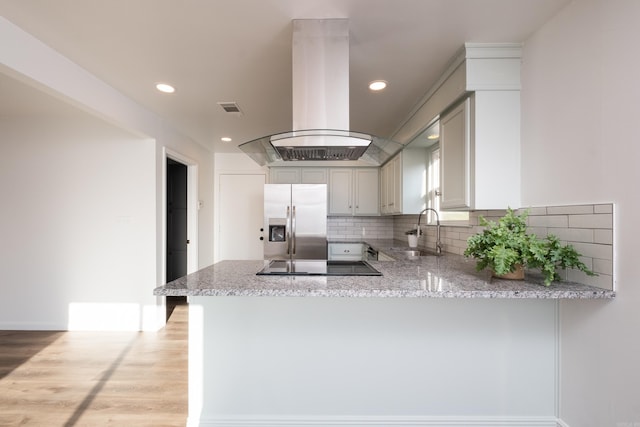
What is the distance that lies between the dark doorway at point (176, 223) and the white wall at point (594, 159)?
14.3ft

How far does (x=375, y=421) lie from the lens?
1.58m

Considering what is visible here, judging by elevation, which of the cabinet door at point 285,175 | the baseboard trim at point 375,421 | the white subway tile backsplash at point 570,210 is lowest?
the baseboard trim at point 375,421

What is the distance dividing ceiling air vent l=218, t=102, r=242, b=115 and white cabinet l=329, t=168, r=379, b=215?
192cm

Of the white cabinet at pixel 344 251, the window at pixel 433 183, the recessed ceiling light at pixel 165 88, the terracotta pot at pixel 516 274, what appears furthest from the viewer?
the white cabinet at pixel 344 251

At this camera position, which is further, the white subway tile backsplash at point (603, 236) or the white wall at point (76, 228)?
the white wall at point (76, 228)

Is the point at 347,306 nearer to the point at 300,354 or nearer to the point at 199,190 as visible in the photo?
the point at 300,354

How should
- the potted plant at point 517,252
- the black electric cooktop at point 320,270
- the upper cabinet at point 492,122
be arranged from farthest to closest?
the upper cabinet at point 492,122 < the black electric cooktop at point 320,270 < the potted plant at point 517,252

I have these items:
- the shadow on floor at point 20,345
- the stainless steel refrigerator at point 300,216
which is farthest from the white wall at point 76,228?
the stainless steel refrigerator at point 300,216

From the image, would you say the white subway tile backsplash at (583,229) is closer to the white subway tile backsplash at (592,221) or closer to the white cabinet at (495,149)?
the white subway tile backsplash at (592,221)

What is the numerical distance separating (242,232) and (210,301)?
11.3ft

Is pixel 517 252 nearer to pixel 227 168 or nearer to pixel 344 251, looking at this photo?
pixel 344 251

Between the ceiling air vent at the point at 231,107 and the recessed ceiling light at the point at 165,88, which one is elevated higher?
the recessed ceiling light at the point at 165,88

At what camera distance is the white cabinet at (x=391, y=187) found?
11.2ft

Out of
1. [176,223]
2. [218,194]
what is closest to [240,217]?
[218,194]
